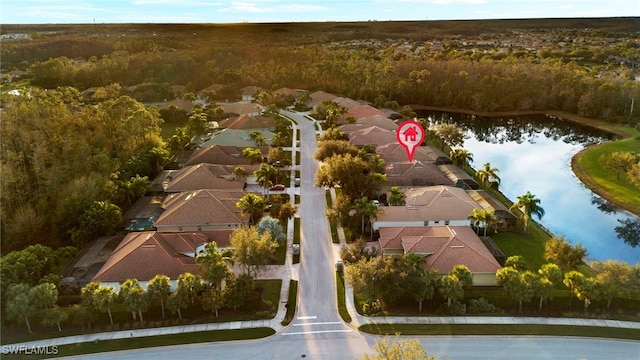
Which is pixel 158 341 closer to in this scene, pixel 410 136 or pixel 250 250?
pixel 250 250

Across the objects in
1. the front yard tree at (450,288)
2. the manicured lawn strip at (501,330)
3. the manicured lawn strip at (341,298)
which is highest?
the front yard tree at (450,288)

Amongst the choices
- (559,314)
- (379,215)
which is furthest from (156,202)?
(559,314)

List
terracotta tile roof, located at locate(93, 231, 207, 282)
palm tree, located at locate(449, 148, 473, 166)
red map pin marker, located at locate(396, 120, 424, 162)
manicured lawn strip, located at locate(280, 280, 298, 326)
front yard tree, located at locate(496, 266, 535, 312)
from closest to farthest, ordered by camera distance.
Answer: front yard tree, located at locate(496, 266, 535, 312)
manicured lawn strip, located at locate(280, 280, 298, 326)
terracotta tile roof, located at locate(93, 231, 207, 282)
palm tree, located at locate(449, 148, 473, 166)
red map pin marker, located at locate(396, 120, 424, 162)

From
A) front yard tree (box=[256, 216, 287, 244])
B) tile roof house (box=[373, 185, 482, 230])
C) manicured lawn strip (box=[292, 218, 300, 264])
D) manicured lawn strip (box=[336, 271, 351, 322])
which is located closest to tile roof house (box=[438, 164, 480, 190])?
tile roof house (box=[373, 185, 482, 230])

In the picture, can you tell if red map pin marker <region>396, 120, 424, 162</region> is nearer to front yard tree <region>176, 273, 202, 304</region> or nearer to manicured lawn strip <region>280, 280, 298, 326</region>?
manicured lawn strip <region>280, 280, 298, 326</region>

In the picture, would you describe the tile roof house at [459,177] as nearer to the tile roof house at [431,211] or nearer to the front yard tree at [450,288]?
the tile roof house at [431,211]

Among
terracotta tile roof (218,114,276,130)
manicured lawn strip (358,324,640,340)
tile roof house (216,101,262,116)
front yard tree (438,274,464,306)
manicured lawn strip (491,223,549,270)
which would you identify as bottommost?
manicured lawn strip (358,324,640,340)

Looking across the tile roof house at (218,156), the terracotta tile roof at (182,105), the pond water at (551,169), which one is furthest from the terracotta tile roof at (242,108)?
the pond water at (551,169)

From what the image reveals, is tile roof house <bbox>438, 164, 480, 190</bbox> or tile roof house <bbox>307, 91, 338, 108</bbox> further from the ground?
tile roof house <bbox>307, 91, 338, 108</bbox>
